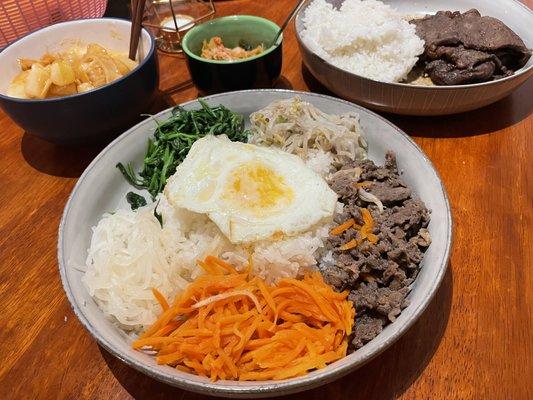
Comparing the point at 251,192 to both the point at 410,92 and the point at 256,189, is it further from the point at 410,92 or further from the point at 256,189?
the point at 410,92

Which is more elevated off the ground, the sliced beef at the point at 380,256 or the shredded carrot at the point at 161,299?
the sliced beef at the point at 380,256

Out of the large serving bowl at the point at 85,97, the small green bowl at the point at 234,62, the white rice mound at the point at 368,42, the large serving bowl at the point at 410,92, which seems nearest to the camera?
the large serving bowl at the point at 85,97

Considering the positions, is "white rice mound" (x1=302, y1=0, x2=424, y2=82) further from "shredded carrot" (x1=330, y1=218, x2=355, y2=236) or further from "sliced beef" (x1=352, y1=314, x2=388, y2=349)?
"sliced beef" (x1=352, y1=314, x2=388, y2=349)

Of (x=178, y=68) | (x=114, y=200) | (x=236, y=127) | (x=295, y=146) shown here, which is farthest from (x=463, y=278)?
(x=178, y=68)

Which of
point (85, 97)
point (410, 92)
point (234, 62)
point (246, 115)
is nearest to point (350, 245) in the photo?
point (410, 92)

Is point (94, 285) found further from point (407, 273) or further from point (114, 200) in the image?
point (407, 273)

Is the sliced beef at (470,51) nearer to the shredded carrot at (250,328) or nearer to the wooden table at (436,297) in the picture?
the wooden table at (436,297)

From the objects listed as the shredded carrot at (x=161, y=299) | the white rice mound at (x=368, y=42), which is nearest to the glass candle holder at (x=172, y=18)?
the white rice mound at (x=368, y=42)
